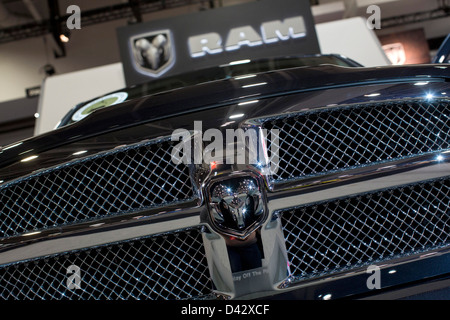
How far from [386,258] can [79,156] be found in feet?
3.23

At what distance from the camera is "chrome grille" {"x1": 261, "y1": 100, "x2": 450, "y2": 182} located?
1271 millimetres

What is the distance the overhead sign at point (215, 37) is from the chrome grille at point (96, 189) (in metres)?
3.73

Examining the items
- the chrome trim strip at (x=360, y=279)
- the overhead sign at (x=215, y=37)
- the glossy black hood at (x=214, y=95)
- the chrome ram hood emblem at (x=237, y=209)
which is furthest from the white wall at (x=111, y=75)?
the chrome ram hood emblem at (x=237, y=209)

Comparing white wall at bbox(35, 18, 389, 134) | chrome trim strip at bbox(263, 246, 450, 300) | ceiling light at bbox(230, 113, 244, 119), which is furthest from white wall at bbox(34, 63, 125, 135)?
chrome trim strip at bbox(263, 246, 450, 300)

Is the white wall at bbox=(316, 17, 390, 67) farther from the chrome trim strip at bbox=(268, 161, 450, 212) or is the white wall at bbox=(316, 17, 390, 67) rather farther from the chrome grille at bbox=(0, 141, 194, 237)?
the chrome grille at bbox=(0, 141, 194, 237)

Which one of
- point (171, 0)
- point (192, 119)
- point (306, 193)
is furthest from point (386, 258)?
point (171, 0)

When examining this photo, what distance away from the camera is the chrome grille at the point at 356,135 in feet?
4.17

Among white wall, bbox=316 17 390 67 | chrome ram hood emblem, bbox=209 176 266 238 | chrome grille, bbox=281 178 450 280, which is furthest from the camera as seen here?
white wall, bbox=316 17 390 67

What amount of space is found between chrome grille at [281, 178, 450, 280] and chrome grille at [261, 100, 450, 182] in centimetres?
12

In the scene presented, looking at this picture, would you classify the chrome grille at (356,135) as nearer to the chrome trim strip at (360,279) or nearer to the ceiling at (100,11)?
the chrome trim strip at (360,279)

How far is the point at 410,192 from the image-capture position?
132cm

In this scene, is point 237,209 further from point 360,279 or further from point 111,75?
point 111,75

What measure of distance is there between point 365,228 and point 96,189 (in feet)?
2.78

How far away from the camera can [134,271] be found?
1258 mm
